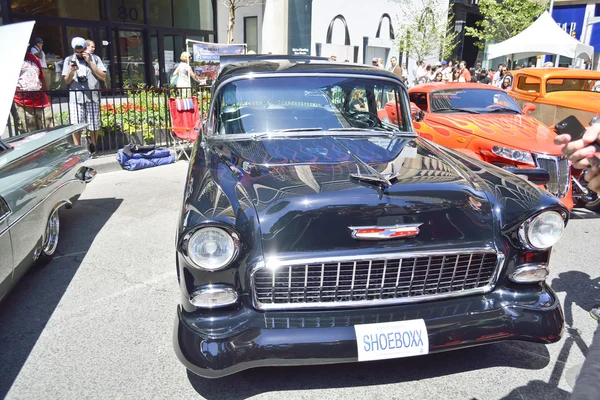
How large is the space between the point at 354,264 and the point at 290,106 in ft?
5.71

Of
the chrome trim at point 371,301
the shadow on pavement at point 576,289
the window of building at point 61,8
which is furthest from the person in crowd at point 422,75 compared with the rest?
the chrome trim at point 371,301

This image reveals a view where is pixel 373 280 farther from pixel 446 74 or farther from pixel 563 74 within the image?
pixel 446 74

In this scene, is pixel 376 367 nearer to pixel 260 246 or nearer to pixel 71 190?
pixel 260 246

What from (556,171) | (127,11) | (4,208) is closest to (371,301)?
(4,208)

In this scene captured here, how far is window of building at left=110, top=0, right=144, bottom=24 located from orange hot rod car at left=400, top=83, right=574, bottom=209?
11.2 meters

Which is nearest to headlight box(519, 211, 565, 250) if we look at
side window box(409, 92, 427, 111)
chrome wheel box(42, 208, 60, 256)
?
chrome wheel box(42, 208, 60, 256)

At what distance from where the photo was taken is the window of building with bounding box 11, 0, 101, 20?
12797mm

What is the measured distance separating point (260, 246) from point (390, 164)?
3.64 feet

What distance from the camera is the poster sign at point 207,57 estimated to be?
13.6m

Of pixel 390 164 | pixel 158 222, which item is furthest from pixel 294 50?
pixel 390 164

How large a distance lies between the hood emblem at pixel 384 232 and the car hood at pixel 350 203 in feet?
0.07

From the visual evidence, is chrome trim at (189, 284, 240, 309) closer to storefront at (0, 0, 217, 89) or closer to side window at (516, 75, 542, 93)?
side window at (516, 75, 542, 93)

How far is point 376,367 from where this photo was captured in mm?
2891

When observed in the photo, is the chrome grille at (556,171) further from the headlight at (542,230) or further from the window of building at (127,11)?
the window of building at (127,11)
